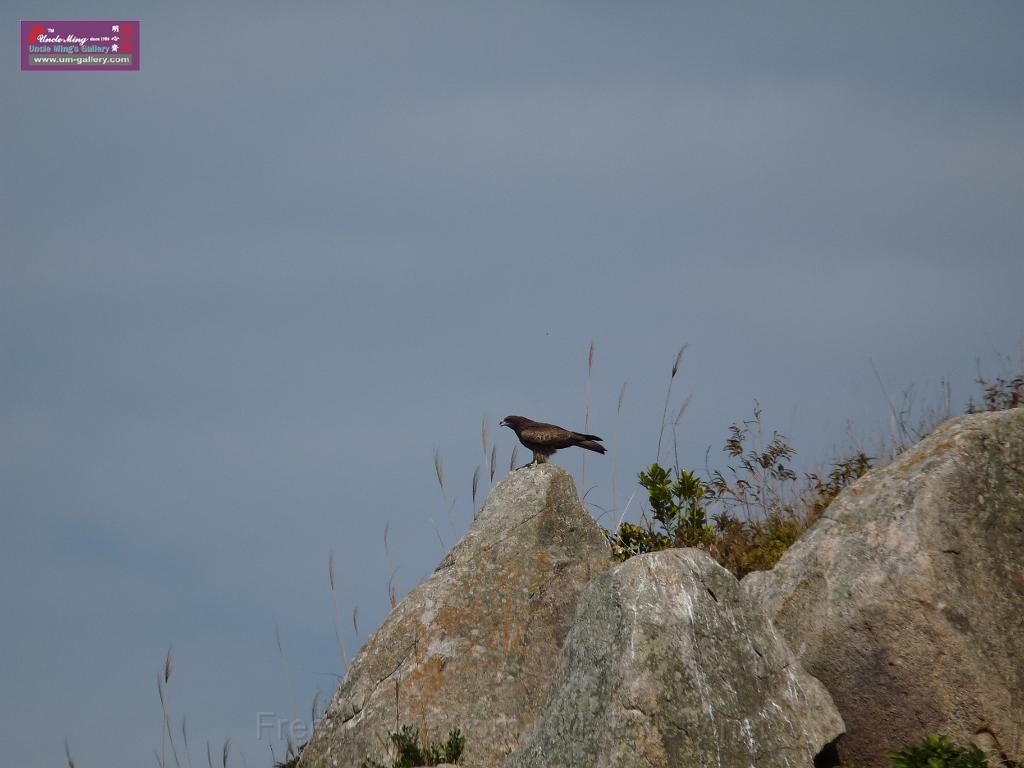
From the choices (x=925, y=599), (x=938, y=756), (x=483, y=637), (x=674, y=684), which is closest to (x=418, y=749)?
(x=483, y=637)

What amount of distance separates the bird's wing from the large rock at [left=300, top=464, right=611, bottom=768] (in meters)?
1.89

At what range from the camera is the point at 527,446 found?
39.3ft

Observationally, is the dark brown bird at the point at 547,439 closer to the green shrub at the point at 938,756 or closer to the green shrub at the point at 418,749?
the green shrub at the point at 418,749

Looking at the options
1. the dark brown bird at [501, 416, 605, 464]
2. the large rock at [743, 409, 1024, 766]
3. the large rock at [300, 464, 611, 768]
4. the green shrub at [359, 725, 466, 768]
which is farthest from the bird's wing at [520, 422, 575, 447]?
the green shrub at [359, 725, 466, 768]

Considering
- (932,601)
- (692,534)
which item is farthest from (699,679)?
(692,534)

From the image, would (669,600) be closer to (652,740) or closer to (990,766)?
(652,740)

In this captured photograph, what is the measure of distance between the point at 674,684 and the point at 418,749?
286 cm

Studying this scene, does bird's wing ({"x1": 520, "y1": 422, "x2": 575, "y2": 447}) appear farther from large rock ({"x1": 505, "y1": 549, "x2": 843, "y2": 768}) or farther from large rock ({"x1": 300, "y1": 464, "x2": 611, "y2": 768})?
large rock ({"x1": 505, "y1": 549, "x2": 843, "y2": 768})

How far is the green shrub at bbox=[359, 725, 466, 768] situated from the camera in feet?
27.9

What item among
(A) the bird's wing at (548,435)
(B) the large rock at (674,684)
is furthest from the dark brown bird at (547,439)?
(B) the large rock at (674,684)

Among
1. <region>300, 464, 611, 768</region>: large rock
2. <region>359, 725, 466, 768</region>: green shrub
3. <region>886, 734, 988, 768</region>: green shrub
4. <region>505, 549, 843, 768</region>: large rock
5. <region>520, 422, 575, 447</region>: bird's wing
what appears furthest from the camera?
<region>520, 422, 575, 447</region>: bird's wing

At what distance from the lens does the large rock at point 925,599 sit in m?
7.83

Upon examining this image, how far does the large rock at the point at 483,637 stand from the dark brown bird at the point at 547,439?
190 centimetres

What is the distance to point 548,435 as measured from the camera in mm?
11703
